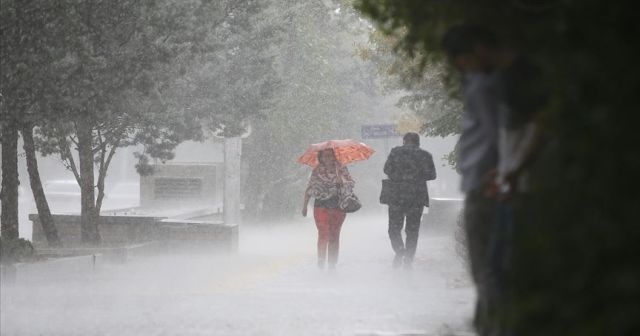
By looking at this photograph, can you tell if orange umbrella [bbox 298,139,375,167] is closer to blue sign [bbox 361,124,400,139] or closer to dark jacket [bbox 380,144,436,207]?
dark jacket [bbox 380,144,436,207]

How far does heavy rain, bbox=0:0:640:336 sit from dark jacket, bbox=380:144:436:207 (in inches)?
1.0

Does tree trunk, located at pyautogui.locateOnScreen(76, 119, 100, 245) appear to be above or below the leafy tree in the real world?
below

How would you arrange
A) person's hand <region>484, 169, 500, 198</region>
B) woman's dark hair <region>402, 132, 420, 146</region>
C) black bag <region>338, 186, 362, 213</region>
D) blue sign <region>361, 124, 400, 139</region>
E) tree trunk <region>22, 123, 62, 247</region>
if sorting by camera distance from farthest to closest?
blue sign <region>361, 124, 400, 139</region>, tree trunk <region>22, 123, 62, 247</region>, black bag <region>338, 186, 362, 213</region>, woman's dark hair <region>402, 132, 420, 146</region>, person's hand <region>484, 169, 500, 198</region>

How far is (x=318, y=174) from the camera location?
56.0 feet

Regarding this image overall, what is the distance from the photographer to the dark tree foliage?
300 cm

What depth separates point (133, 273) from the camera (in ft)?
57.7

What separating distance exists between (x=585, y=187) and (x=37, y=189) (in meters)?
17.4

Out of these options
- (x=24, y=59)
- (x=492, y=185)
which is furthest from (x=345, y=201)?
(x=492, y=185)

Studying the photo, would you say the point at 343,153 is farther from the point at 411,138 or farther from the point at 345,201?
the point at 411,138

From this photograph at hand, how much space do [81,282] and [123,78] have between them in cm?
255

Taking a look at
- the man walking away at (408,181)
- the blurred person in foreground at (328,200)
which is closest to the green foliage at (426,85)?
the man walking away at (408,181)

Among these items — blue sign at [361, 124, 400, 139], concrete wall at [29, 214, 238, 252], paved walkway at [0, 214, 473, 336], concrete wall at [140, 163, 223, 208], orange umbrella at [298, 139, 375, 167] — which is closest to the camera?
paved walkway at [0, 214, 473, 336]

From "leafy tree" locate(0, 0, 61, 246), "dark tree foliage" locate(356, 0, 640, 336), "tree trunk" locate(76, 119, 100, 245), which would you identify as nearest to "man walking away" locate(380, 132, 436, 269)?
"leafy tree" locate(0, 0, 61, 246)

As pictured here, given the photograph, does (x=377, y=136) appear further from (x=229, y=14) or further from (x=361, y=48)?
(x=229, y=14)
